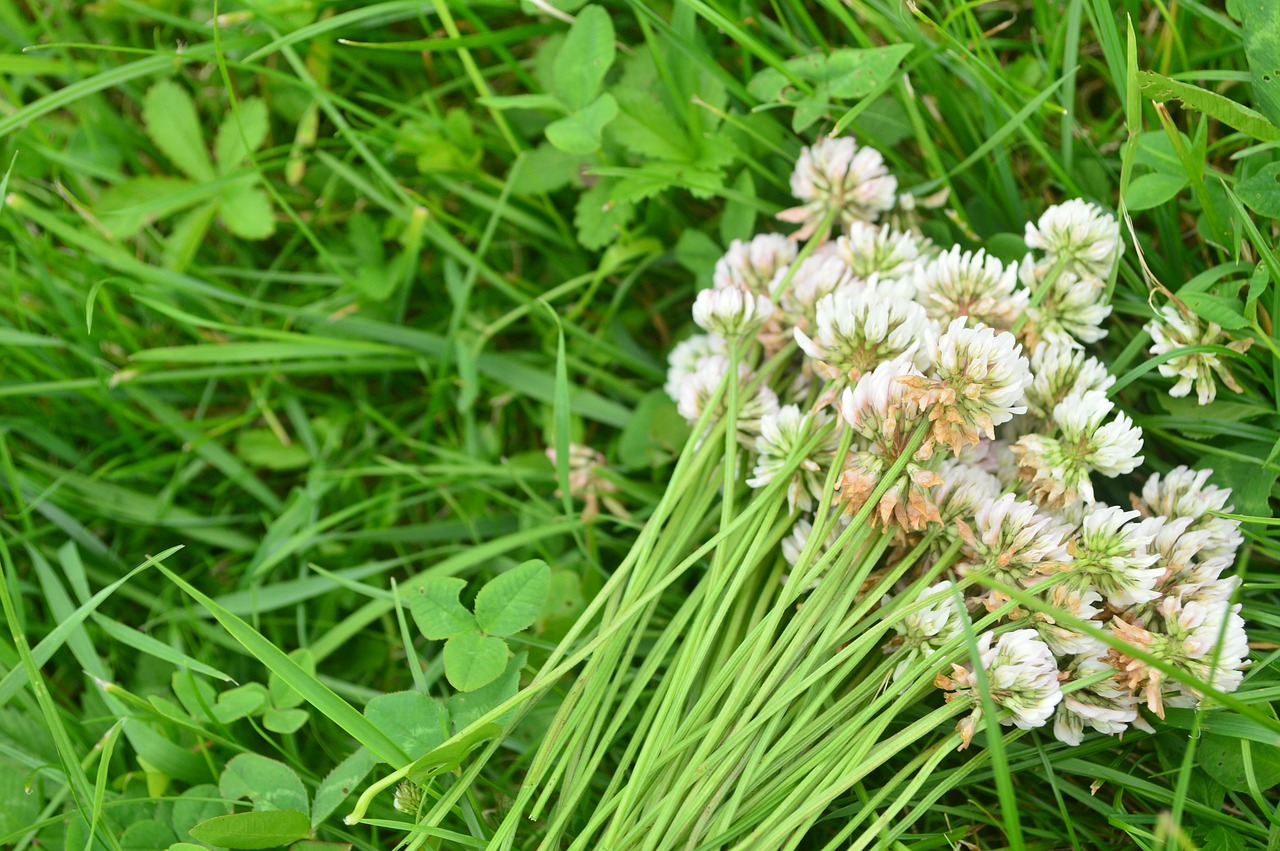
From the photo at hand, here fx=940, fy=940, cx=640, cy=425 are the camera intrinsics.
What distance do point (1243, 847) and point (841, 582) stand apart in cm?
59

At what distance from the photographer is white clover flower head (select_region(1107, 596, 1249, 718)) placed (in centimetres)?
108

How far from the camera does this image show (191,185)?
1906 millimetres

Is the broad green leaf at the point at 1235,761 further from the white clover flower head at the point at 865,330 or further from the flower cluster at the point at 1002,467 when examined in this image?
the white clover flower head at the point at 865,330

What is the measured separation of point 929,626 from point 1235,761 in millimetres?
447

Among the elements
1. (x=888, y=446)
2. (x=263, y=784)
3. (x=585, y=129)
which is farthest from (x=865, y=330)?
(x=263, y=784)

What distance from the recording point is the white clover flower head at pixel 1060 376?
4.00 ft

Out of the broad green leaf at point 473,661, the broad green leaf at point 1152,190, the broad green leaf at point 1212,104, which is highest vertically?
the broad green leaf at point 1212,104

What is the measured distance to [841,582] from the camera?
120cm

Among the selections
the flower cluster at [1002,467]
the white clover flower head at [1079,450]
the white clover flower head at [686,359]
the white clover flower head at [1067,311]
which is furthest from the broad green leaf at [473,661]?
the white clover flower head at [1067,311]

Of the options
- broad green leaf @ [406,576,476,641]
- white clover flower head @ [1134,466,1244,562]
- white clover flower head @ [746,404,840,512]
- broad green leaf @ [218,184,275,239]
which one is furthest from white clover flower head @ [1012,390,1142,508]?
broad green leaf @ [218,184,275,239]

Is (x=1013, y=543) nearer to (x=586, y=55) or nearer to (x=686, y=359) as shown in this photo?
(x=686, y=359)

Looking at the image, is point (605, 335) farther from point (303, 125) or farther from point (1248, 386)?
point (1248, 386)

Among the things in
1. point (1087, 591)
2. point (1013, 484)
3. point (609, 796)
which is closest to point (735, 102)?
point (1013, 484)

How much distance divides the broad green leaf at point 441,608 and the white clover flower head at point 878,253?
0.73 m
